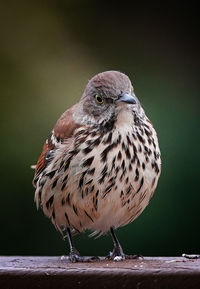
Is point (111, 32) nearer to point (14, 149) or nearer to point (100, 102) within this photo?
point (14, 149)

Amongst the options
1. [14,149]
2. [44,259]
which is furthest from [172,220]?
[44,259]

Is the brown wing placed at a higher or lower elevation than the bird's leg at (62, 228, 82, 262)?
higher

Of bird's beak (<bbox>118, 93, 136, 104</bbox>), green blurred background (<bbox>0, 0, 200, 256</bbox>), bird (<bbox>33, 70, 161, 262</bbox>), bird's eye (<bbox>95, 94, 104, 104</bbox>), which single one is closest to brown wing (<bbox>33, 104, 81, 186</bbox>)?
bird (<bbox>33, 70, 161, 262</bbox>)

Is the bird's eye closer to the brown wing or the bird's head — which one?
the bird's head

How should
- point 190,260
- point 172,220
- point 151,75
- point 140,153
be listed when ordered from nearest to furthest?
point 190,260
point 140,153
point 172,220
point 151,75

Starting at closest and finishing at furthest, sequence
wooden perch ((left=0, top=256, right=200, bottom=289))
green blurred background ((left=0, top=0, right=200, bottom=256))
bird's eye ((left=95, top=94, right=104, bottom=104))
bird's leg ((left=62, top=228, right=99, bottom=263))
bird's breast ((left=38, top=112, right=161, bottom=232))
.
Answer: wooden perch ((left=0, top=256, right=200, bottom=289)) < bird's leg ((left=62, top=228, right=99, bottom=263)) < bird's breast ((left=38, top=112, right=161, bottom=232)) < bird's eye ((left=95, top=94, right=104, bottom=104)) < green blurred background ((left=0, top=0, right=200, bottom=256))

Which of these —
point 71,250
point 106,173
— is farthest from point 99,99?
point 71,250
